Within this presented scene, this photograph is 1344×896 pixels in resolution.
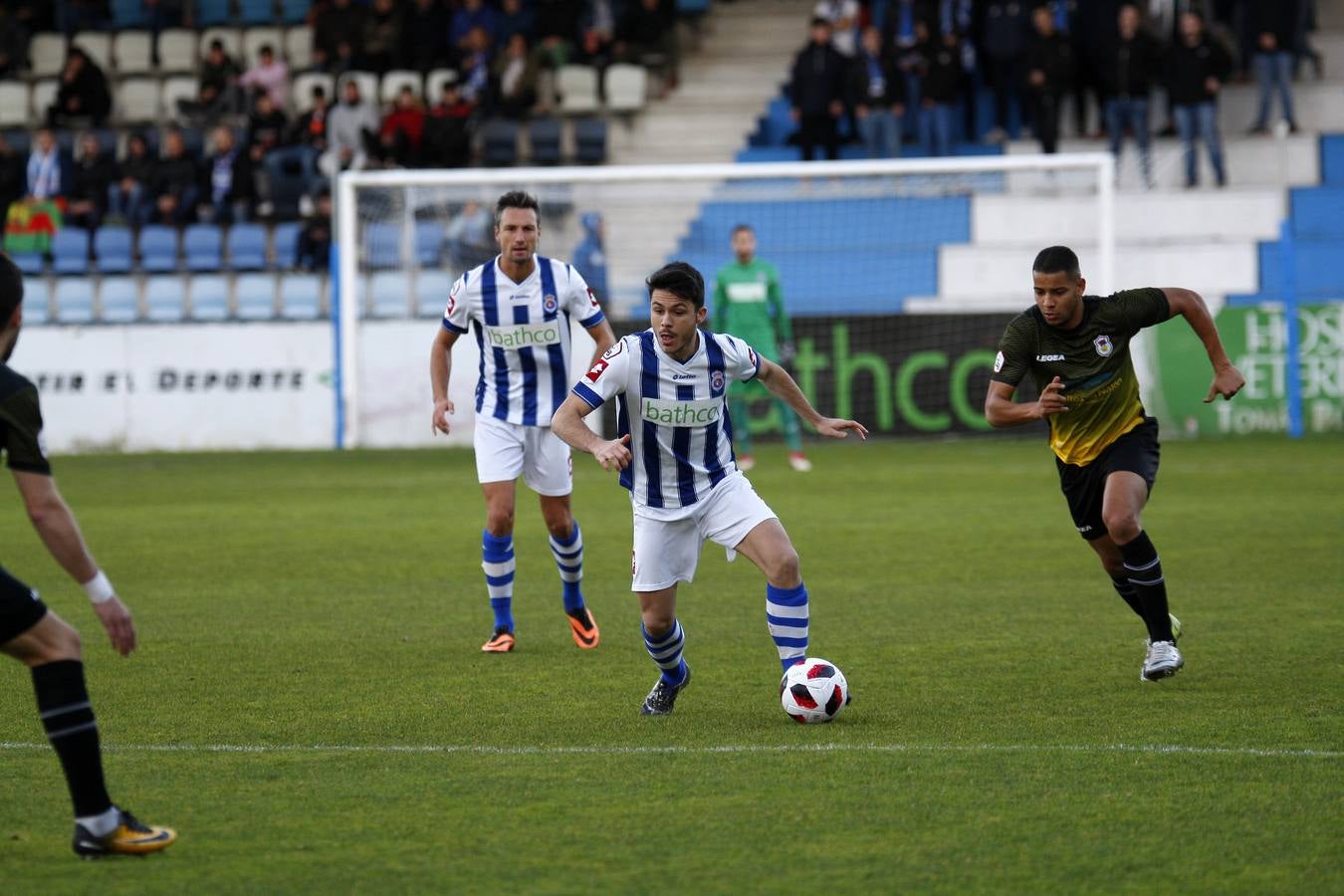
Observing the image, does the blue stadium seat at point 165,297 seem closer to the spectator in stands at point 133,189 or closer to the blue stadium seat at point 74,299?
the blue stadium seat at point 74,299

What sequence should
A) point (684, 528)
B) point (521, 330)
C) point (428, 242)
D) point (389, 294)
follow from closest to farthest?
point (684, 528) → point (521, 330) → point (389, 294) → point (428, 242)

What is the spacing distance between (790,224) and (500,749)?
57.5 feet

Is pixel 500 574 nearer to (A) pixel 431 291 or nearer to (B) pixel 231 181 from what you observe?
(A) pixel 431 291

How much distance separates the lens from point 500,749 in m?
6.54

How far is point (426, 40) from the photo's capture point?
2748 cm

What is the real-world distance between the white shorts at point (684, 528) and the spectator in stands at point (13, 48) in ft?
83.9

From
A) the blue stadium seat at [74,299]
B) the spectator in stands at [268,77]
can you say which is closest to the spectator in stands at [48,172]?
the blue stadium seat at [74,299]

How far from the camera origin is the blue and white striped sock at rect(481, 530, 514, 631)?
30.1 ft

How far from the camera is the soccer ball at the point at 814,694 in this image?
687 centimetres

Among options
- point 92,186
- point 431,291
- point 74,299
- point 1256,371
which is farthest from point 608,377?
point 92,186

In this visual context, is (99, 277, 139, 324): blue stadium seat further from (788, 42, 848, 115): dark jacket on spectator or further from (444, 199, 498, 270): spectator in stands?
(788, 42, 848, 115): dark jacket on spectator

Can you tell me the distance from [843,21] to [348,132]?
7.01m

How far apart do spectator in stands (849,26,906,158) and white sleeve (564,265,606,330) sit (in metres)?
15.8

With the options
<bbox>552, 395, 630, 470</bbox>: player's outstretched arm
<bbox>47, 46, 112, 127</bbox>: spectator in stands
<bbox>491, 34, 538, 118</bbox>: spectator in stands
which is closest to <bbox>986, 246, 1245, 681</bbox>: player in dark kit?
<bbox>552, 395, 630, 470</bbox>: player's outstretched arm
